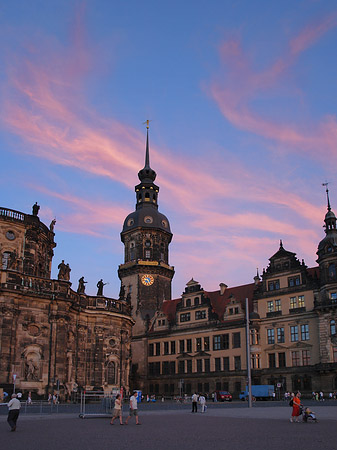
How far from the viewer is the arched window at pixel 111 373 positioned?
54700 millimetres

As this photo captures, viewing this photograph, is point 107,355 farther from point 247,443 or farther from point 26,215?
point 247,443

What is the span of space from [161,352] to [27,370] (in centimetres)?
3386

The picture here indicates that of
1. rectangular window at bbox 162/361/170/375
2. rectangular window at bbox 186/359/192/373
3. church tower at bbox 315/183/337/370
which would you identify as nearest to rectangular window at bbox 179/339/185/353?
rectangular window at bbox 186/359/192/373

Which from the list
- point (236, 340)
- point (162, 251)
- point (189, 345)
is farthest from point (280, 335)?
point (162, 251)

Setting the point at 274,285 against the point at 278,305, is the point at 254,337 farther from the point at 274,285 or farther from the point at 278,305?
the point at 274,285

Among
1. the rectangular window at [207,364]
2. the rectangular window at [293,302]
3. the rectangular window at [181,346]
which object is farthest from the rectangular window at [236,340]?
the rectangular window at [181,346]

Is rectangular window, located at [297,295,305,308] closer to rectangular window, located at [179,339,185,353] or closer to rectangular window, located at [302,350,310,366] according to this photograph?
rectangular window, located at [302,350,310,366]

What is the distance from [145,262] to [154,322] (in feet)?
31.1

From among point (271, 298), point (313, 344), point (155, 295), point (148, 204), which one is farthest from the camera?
point (148, 204)

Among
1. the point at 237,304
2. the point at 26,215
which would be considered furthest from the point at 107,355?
the point at 237,304

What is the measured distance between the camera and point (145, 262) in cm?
8269

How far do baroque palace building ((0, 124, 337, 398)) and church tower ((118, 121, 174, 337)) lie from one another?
17 centimetres

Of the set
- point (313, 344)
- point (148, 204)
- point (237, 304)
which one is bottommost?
point (313, 344)

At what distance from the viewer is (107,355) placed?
5456 cm
